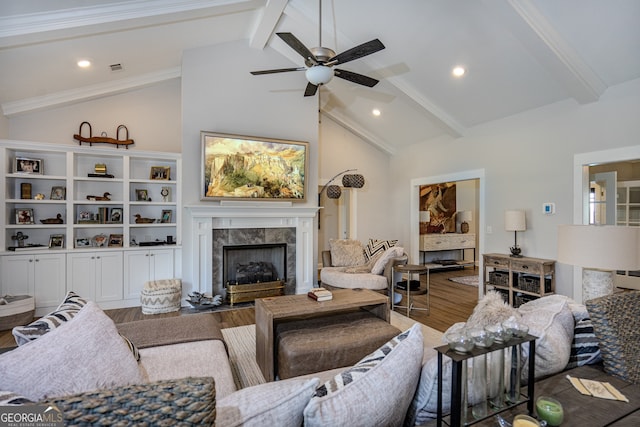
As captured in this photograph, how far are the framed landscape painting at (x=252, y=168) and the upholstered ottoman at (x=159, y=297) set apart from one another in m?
1.38

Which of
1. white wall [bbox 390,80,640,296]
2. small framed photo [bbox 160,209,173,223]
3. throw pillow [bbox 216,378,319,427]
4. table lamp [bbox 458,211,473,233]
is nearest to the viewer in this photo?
throw pillow [bbox 216,378,319,427]

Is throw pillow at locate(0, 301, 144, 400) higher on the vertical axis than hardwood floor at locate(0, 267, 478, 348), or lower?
higher

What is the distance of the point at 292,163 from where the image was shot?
5.38 meters

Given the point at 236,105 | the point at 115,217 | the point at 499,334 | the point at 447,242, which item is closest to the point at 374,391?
the point at 499,334

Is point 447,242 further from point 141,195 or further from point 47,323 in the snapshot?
point 47,323

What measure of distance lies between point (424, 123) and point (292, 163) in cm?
268

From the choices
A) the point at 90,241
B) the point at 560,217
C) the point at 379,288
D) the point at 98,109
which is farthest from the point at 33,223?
the point at 560,217

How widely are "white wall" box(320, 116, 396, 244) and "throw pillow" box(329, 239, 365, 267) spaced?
4.90 feet

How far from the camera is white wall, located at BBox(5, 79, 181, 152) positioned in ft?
15.1

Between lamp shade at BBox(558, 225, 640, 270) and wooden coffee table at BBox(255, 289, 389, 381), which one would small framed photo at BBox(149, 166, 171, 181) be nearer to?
wooden coffee table at BBox(255, 289, 389, 381)

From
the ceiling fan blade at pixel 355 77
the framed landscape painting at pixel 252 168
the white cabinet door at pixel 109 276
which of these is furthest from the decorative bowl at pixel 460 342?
the white cabinet door at pixel 109 276

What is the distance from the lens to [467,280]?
6.64 metres

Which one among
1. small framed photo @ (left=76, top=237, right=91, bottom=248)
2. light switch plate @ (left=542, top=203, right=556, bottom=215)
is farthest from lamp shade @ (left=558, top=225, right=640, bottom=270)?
small framed photo @ (left=76, top=237, right=91, bottom=248)

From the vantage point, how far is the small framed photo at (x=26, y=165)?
4.32m
